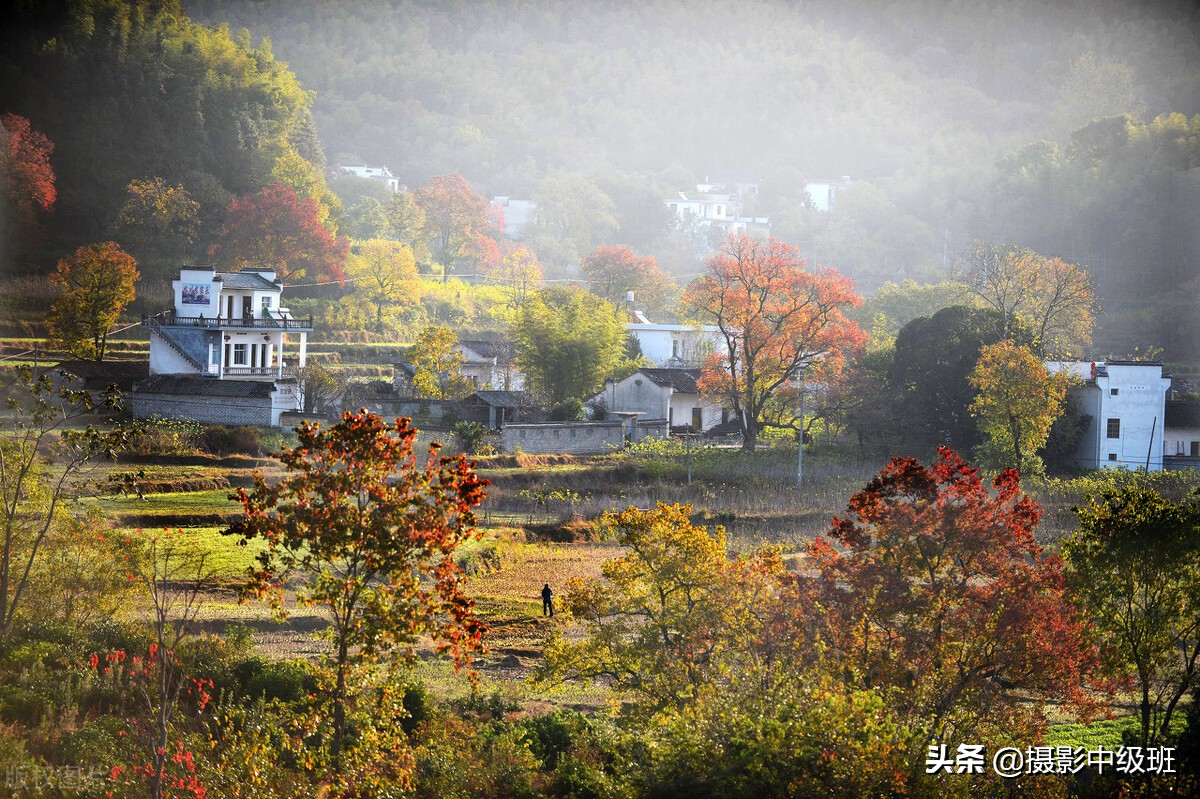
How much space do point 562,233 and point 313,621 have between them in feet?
151

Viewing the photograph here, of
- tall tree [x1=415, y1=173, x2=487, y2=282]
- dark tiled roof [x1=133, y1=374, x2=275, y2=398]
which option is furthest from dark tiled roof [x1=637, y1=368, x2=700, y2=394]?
tall tree [x1=415, y1=173, x2=487, y2=282]

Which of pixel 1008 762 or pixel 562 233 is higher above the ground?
pixel 562 233

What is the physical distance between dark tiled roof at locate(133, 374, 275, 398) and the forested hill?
20.7 metres

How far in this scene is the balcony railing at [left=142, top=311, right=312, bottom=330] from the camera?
22250mm

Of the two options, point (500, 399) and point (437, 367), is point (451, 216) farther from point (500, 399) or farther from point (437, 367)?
point (500, 399)

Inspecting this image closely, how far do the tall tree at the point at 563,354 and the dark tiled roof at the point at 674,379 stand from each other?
127 cm

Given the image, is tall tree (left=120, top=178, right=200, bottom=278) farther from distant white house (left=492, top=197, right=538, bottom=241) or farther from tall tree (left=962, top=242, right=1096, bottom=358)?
distant white house (left=492, top=197, right=538, bottom=241)

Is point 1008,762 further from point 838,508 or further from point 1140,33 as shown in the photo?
point 1140,33

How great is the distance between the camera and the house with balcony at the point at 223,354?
67.1 ft

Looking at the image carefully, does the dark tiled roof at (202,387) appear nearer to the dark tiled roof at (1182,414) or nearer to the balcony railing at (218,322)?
the balcony railing at (218,322)

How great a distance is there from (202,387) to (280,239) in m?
10.5

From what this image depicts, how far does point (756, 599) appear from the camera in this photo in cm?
855

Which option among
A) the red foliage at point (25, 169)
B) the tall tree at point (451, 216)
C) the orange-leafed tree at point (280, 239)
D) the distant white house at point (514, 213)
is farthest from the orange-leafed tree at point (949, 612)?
the distant white house at point (514, 213)

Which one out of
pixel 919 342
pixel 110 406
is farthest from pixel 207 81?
pixel 110 406
